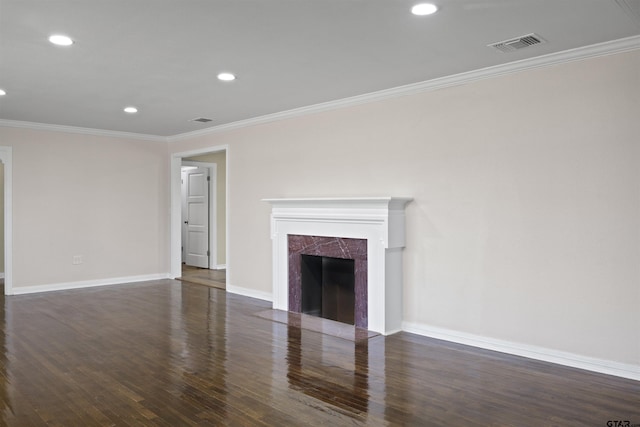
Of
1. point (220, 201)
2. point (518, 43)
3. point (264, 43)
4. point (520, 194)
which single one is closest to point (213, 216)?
point (220, 201)

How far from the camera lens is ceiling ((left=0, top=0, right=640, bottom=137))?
2861 mm

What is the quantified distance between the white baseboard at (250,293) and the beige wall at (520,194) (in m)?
1.86

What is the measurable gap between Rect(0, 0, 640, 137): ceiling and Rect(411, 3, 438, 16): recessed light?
0.04 meters

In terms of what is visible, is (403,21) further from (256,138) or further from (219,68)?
(256,138)

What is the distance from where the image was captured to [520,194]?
3.91 metres

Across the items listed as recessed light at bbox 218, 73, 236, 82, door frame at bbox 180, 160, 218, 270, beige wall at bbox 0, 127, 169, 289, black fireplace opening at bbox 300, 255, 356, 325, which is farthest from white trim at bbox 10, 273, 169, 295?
recessed light at bbox 218, 73, 236, 82

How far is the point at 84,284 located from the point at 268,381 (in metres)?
5.05

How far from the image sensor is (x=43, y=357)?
12.7ft

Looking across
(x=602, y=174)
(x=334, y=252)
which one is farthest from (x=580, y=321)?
(x=334, y=252)

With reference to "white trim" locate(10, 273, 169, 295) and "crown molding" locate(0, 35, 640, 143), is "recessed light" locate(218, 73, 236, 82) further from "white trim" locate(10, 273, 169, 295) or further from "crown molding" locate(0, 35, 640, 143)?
"white trim" locate(10, 273, 169, 295)

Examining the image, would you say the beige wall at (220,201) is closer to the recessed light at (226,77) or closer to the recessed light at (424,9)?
the recessed light at (226,77)

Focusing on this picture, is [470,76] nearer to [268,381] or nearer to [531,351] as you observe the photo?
[531,351]

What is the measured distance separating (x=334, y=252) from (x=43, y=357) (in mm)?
2818

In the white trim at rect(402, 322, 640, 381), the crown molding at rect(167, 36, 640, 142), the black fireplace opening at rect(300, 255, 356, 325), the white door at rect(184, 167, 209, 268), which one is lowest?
the white trim at rect(402, 322, 640, 381)
